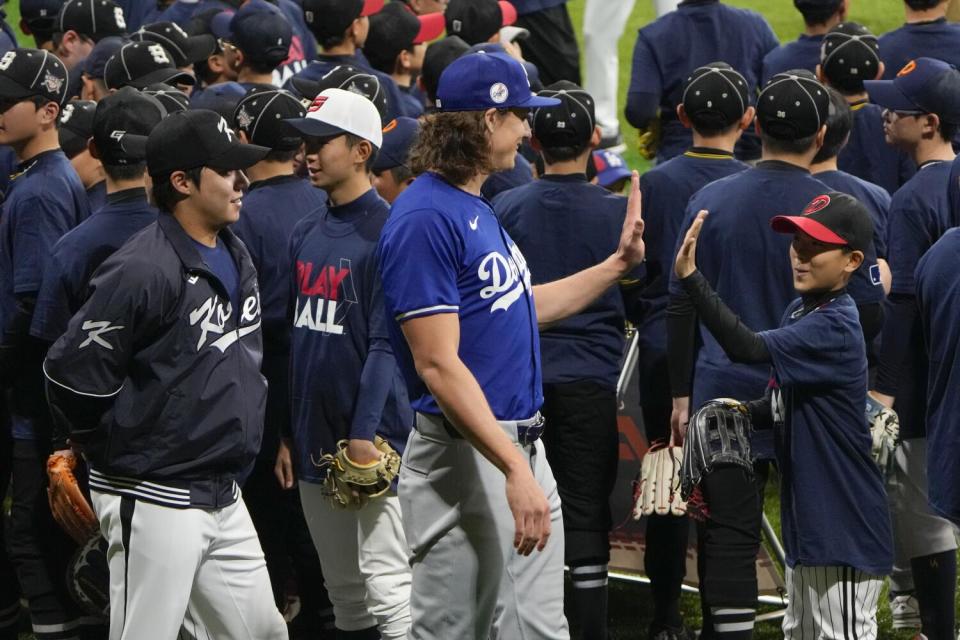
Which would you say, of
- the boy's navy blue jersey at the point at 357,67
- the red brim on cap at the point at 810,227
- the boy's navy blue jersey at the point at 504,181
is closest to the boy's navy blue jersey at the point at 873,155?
the boy's navy blue jersey at the point at 504,181

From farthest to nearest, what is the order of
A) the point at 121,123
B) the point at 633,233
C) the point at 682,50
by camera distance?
the point at 682,50
the point at 121,123
the point at 633,233

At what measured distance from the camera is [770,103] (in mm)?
4906

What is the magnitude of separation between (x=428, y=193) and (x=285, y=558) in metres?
2.20

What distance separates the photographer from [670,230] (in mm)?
5426

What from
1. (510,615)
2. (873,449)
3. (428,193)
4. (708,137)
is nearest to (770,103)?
(708,137)

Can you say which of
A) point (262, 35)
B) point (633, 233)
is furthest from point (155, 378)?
point (262, 35)

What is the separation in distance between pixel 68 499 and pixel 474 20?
4.26m

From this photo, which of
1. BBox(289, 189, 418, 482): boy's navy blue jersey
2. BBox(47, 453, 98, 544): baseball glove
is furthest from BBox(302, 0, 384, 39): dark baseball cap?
BBox(47, 453, 98, 544): baseball glove

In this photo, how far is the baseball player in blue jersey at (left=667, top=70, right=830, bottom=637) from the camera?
4.83m

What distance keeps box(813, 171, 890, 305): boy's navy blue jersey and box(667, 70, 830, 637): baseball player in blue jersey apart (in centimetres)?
22

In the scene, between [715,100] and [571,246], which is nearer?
[571,246]

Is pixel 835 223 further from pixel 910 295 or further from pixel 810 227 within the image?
pixel 910 295

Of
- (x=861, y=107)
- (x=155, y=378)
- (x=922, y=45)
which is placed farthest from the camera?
(x=922, y=45)

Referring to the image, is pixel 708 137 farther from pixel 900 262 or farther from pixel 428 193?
pixel 428 193
